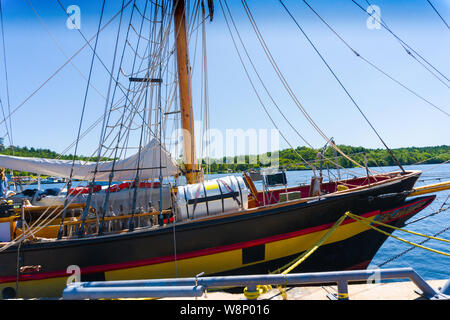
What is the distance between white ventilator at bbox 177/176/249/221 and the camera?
5.66 metres

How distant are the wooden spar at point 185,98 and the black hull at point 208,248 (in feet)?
9.37

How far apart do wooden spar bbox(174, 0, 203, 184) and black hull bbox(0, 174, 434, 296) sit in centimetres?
285

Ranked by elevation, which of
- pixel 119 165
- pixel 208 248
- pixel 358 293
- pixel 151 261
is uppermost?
pixel 119 165

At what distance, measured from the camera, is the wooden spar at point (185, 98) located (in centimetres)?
822

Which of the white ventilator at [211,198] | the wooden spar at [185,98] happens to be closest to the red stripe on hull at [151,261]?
A: the white ventilator at [211,198]

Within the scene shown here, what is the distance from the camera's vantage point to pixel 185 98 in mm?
8266

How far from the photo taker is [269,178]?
258 inches

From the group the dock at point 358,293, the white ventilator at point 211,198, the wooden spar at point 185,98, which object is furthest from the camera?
the wooden spar at point 185,98

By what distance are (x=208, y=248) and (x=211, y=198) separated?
1.07 metres

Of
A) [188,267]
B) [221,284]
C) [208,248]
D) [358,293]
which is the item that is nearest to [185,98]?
[208,248]

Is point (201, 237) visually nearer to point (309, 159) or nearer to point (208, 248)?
point (208, 248)

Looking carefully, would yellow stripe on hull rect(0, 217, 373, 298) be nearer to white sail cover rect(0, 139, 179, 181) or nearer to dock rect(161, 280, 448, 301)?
dock rect(161, 280, 448, 301)

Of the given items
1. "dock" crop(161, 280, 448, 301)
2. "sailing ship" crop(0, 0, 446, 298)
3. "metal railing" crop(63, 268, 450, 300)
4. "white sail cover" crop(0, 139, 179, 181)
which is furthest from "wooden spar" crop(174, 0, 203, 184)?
"metal railing" crop(63, 268, 450, 300)

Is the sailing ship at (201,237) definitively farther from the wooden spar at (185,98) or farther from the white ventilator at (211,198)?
the wooden spar at (185,98)
